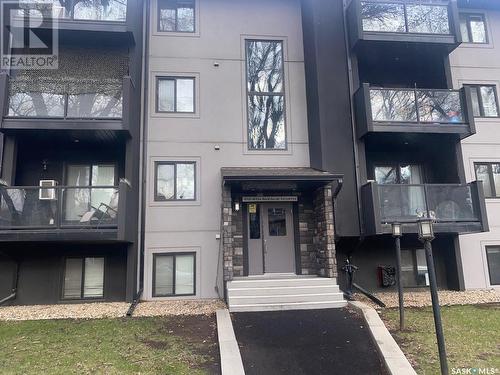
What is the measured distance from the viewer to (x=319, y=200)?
1026 centimetres

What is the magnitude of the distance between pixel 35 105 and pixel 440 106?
11108 millimetres

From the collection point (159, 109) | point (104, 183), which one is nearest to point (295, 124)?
point (159, 109)

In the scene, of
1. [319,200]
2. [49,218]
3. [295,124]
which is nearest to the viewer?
[49,218]

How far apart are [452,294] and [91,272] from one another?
10010 mm

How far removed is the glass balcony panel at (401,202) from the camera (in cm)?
962

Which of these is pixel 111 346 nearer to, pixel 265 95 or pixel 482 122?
pixel 265 95

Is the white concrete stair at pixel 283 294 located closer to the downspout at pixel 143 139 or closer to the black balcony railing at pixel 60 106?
the downspout at pixel 143 139

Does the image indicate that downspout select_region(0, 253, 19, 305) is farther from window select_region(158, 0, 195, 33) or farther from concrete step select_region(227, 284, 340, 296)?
window select_region(158, 0, 195, 33)

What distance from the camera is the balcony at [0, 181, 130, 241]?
8305 millimetres

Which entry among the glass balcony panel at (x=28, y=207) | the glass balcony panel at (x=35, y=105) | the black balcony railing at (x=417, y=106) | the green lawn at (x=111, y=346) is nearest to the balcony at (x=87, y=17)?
the glass balcony panel at (x=35, y=105)

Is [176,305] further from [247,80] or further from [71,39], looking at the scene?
[71,39]

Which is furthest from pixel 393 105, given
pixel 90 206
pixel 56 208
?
pixel 56 208

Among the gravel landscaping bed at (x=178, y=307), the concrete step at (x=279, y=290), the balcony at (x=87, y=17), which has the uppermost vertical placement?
the balcony at (x=87, y=17)

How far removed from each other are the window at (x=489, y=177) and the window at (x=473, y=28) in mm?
4394
